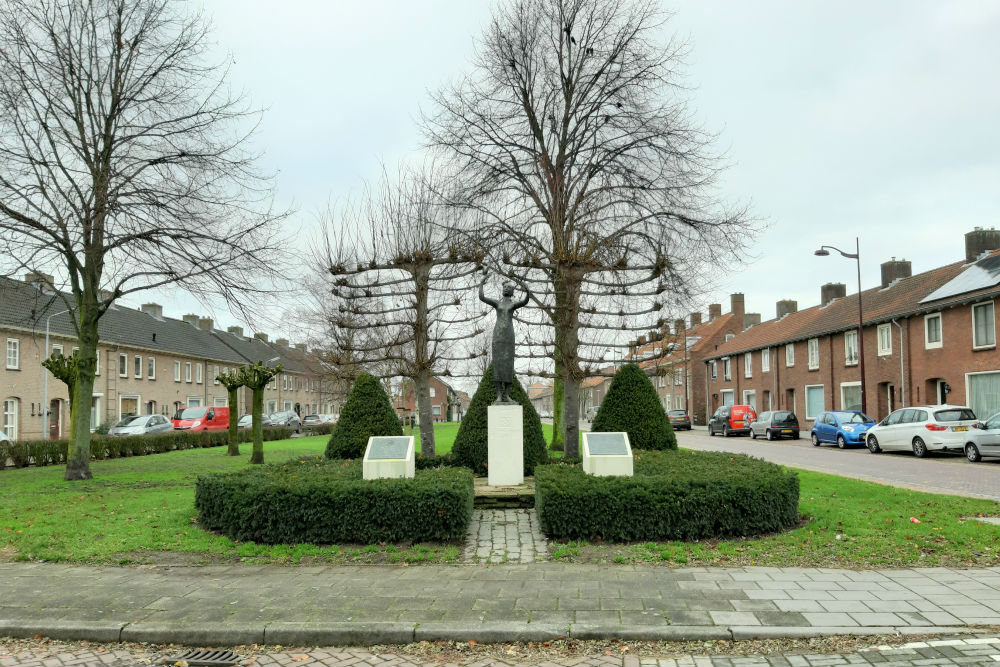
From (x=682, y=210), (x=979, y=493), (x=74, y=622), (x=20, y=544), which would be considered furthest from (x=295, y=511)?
(x=682, y=210)

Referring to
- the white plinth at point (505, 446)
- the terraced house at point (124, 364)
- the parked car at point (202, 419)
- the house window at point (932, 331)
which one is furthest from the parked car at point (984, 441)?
the parked car at point (202, 419)

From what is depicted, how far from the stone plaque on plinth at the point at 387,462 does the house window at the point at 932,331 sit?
28209 millimetres

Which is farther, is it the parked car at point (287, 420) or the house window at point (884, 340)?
the parked car at point (287, 420)

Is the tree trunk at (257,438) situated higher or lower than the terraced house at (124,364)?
lower

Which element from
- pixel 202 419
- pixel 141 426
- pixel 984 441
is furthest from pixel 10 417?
pixel 984 441

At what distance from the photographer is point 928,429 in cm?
2258

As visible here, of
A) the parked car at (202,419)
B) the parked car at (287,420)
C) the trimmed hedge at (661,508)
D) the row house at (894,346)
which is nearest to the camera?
the trimmed hedge at (661,508)

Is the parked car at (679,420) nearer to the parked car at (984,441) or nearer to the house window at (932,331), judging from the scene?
the house window at (932,331)

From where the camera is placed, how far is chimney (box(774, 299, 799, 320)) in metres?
52.8

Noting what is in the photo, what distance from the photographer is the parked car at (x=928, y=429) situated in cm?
2194

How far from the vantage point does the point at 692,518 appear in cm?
852

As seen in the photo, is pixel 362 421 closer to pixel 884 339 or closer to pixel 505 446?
pixel 505 446

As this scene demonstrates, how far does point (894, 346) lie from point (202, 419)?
35.8 meters

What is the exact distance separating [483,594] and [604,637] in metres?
1.40
